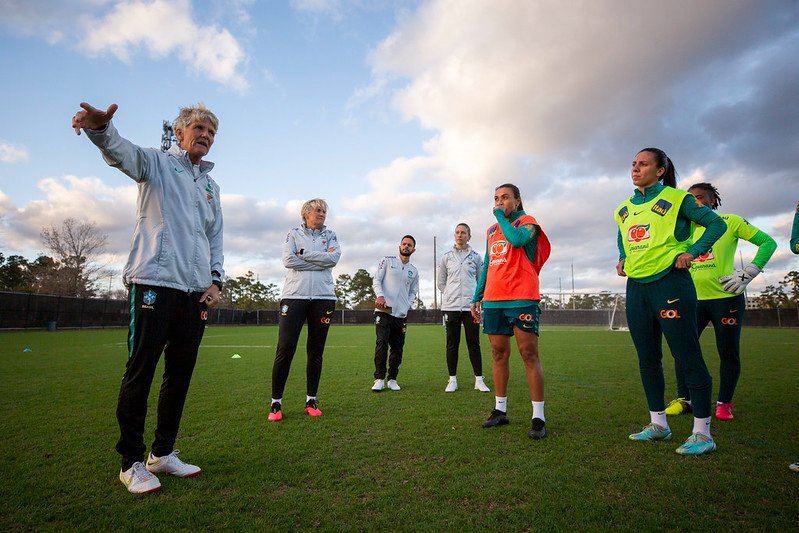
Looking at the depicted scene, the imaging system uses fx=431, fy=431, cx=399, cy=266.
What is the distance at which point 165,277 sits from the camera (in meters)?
2.55

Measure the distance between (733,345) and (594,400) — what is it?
140 centimetres

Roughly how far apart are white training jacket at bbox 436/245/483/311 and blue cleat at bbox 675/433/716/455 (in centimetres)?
326

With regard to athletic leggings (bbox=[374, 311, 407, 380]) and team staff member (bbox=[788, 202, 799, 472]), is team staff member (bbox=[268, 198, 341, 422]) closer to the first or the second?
athletic leggings (bbox=[374, 311, 407, 380])

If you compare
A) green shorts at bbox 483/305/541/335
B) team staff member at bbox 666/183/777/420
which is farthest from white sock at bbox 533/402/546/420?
team staff member at bbox 666/183/777/420

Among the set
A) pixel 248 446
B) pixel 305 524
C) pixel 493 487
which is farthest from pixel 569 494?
pixel 248 446

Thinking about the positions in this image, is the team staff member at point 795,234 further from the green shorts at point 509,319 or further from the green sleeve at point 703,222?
the green shorts at point 509,319

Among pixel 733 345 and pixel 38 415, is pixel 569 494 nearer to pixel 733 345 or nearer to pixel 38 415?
pixel 733 345

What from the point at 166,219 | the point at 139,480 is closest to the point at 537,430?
the point at 139,480

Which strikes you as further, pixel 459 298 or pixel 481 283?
pixel 459 298

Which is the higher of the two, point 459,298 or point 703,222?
point 703,222

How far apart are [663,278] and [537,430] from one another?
1.48 metres

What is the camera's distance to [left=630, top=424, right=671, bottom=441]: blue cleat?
3211 millimetres

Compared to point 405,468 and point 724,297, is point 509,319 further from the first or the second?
point 724,297

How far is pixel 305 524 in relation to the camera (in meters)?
1.98
